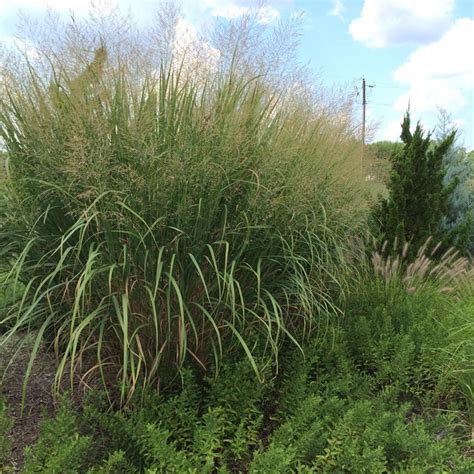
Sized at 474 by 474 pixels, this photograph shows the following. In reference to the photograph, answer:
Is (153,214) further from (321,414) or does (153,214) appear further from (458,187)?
(458,187)

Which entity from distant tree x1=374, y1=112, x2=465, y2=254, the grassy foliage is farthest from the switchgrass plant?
distant tree x1=374, y1=112, x2=465, y2=254

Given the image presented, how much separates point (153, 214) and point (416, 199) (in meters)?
3.80

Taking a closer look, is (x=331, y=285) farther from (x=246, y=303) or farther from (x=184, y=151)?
(x=184, y=151)

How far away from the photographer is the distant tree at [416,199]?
5410 mm

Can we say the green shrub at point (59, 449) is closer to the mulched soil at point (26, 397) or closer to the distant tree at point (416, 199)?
the mulched soil at point (26, 397)

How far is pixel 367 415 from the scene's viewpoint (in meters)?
2.36

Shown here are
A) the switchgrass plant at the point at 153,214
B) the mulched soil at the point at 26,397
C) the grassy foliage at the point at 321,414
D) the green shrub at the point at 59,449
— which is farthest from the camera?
the mulched soil at the point at 26,397

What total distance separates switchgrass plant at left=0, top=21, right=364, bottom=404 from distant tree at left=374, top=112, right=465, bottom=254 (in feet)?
8.76

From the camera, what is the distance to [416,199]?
A: 215 inches

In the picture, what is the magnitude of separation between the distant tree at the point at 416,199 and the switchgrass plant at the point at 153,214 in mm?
2670

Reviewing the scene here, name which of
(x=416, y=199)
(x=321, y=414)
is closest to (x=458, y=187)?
(x=416, y=199)

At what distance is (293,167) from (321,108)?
2.85 feet

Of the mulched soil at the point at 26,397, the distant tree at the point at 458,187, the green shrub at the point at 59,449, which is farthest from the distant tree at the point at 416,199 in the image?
the green shrub at the point at 59,449

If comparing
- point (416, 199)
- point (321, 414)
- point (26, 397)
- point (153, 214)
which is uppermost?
point (416, 199)
